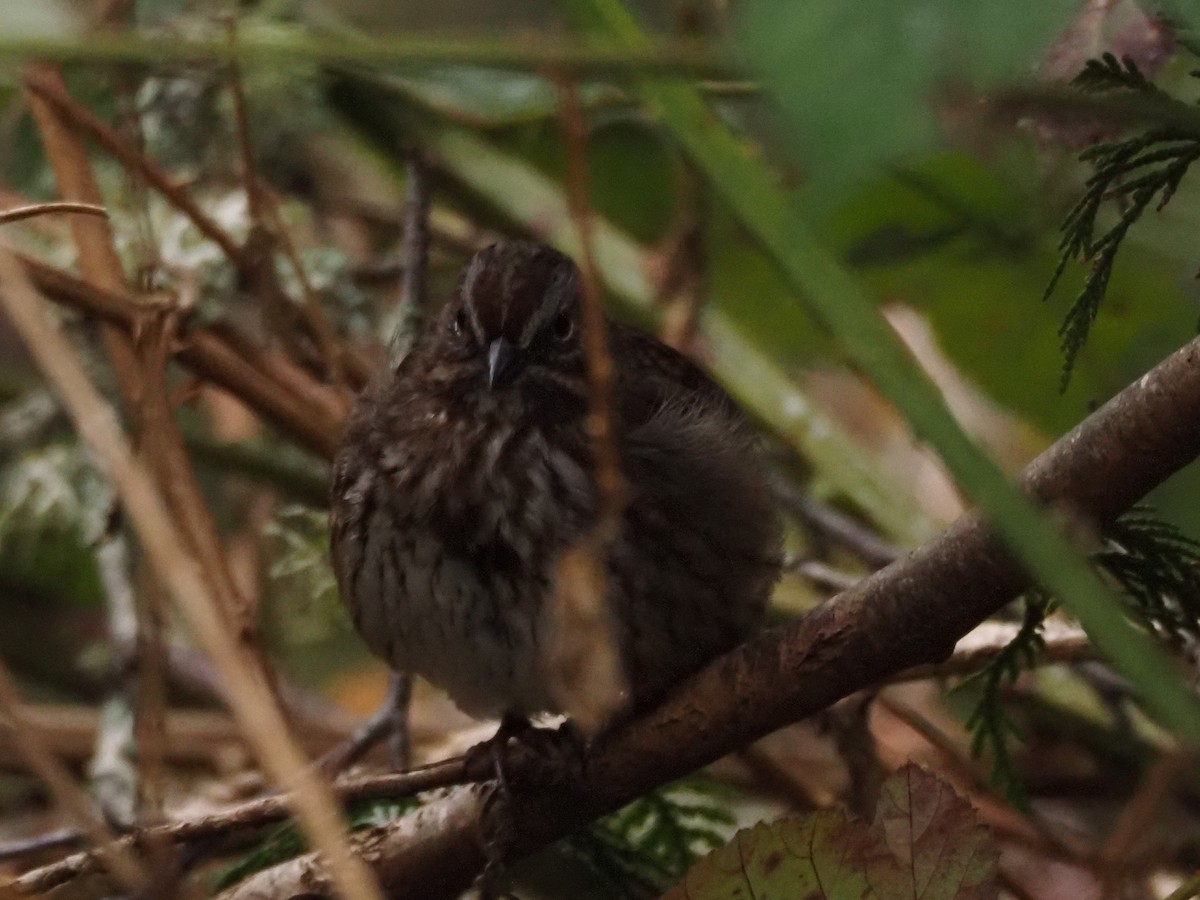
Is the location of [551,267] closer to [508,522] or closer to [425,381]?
[425,381]

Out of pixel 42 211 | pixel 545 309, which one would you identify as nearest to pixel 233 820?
pixel 42 211

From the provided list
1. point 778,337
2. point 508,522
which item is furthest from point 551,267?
point 778,337

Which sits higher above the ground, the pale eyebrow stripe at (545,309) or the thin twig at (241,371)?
the thin twig at (241,371)

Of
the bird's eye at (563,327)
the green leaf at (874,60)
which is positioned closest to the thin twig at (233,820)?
the bird's eye at (563,327)

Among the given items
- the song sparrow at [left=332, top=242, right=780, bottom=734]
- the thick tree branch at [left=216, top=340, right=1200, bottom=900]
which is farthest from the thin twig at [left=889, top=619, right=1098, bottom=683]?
the thick tree branch at [left=216, top=340, right=1200, bottom=900]

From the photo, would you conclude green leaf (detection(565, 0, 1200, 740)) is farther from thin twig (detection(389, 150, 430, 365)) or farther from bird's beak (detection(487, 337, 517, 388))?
thin twig (detection(389, 150, 430, 365))

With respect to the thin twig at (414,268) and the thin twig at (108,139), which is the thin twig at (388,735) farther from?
the thin twig at (108,139)
